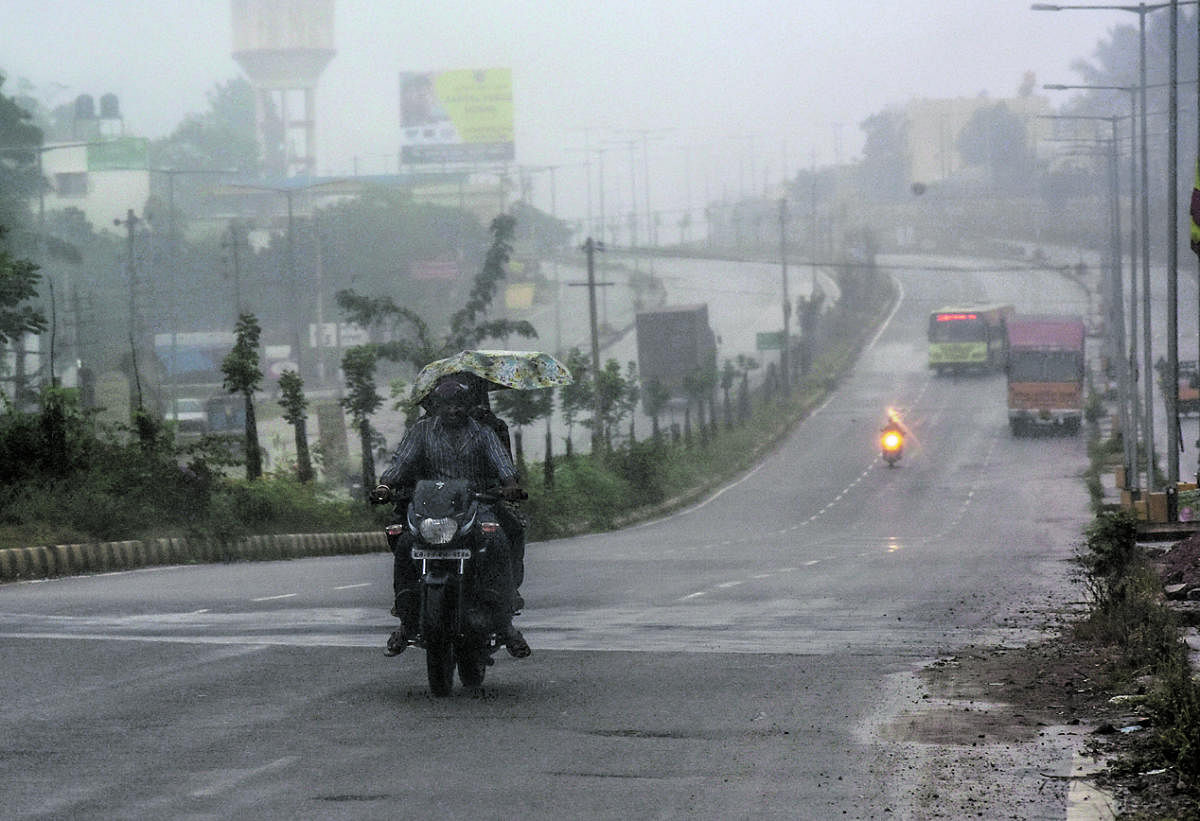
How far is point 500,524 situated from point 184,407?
240ft

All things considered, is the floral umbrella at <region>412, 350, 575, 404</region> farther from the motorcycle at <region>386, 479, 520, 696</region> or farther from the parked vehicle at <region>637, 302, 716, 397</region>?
the parked vehicle at <region>637, 302, 716, 397</region>

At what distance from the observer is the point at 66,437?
98.6 ft

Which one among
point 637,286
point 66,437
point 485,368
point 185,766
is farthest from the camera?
point 637,286

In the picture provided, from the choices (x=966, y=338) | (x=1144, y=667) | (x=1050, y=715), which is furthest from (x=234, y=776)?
(x=966, y=338)

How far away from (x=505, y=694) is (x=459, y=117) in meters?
161

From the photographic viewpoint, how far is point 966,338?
311 feet

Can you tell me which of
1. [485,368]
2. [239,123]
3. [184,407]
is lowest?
[184,407]

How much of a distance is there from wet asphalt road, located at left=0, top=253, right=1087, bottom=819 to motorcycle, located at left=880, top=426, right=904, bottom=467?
4238cm

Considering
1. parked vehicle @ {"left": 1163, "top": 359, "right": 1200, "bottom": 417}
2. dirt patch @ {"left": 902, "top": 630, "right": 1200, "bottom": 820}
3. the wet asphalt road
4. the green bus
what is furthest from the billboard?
dirt patch @ {"left": 902, "top": 630, "right": 1200, "bottom": 820}

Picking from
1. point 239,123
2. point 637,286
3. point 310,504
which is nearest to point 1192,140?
point 637,286

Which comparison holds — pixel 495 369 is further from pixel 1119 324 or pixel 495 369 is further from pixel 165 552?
pixel 1119 324

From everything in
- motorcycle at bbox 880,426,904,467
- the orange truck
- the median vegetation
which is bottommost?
motorcycle at bbox 880,426,904,467

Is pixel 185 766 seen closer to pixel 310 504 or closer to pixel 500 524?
pixel 500 524

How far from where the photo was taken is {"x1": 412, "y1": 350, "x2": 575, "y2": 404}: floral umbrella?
11633 millimetres
